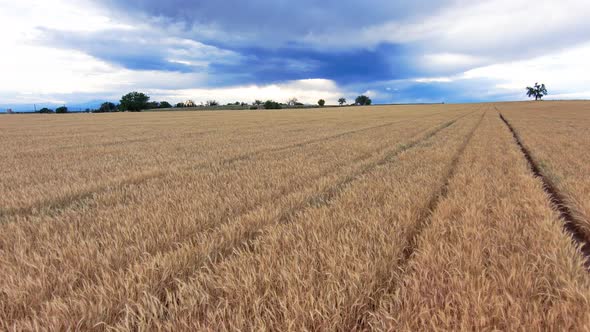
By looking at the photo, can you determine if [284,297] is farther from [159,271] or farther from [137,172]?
[137,172]

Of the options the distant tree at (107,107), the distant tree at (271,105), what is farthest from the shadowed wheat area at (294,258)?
the distant tree at (107,107)

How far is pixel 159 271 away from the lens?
244 centimetres

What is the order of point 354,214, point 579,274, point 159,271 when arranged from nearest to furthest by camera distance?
point 579,274 < point 159,271 < point 354,214

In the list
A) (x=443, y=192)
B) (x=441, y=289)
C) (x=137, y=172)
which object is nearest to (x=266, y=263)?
(x=441, y=289)

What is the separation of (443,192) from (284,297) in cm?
432

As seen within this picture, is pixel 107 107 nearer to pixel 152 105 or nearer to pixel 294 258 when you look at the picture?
pixel 152 105

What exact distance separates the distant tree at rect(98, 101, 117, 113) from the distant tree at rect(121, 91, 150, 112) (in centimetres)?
1095

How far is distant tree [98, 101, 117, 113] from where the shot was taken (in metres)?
133

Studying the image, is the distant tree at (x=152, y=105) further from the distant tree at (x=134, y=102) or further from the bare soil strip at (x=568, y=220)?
the bare soil strip at (x=568, y=220)

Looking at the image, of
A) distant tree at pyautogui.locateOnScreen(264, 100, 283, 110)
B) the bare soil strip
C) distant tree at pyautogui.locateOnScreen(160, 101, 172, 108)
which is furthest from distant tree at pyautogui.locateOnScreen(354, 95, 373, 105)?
the bare soil strip

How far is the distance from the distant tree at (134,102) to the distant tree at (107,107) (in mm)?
10951

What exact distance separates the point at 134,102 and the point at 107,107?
22.9m

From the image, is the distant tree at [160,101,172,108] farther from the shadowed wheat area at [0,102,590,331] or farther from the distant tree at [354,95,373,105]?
the shadowed wheat area at [0,102,590,331]

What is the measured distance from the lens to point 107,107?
134 m
